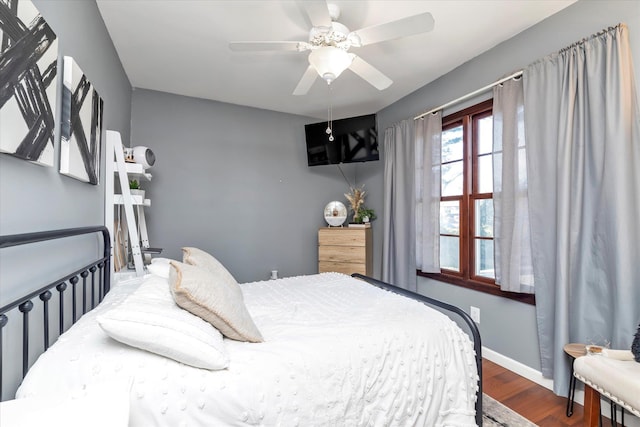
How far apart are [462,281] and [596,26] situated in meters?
2.04

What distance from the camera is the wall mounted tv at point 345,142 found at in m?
3.47

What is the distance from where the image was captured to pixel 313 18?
1.68 meters

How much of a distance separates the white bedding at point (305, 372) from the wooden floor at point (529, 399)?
0.85 metres

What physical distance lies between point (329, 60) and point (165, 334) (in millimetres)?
1788

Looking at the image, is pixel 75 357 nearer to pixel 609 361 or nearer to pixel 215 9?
pixel 215 9

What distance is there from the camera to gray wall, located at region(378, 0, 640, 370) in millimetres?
1836

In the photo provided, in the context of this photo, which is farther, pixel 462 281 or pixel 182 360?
pixel 462 281

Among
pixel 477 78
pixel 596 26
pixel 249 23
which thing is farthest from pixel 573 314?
pixel 249 23

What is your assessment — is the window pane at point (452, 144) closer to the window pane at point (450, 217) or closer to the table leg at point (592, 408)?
the window pane at point (450, 217)

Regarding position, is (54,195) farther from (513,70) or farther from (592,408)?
(513,70)

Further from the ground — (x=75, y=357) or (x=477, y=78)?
(x=477, y=78)

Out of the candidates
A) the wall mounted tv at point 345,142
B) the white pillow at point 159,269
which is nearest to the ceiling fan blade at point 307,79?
the wall mounted tv at point 345,142

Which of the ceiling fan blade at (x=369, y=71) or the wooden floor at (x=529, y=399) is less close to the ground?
the ceiling fan blade at (x=369, y=71)

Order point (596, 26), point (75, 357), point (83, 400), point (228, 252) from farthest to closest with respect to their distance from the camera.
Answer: point (228, 252), point (596, 26), point (75, 357), point (83, 400)
